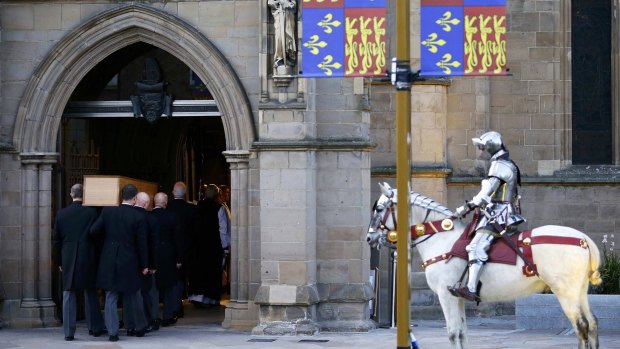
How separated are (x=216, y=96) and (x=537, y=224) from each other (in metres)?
5.80

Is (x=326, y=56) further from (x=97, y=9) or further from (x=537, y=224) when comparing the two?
(x=537, y=224)

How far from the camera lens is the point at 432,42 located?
12812mm

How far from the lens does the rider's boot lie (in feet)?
49.0

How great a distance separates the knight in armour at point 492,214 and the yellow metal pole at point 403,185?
10.7 feet

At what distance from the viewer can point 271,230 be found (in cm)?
1886

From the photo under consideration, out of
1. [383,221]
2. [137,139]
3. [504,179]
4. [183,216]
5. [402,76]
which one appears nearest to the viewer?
[402,76]

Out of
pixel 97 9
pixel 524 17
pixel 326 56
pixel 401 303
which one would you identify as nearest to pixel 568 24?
pixel 524 17

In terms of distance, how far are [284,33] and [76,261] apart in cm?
408

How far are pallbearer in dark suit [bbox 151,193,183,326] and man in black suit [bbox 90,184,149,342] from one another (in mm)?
1491

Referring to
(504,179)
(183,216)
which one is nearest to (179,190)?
(183,216)

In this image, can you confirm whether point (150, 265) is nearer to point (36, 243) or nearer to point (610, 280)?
point (36, 243)

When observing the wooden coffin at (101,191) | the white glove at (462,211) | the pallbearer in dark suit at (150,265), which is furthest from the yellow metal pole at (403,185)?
the wooden coffin at (101,191)

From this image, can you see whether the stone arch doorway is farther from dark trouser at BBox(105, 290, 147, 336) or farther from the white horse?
the white horse

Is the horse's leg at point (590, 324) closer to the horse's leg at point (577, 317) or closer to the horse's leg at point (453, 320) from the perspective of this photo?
the horse's leg at point (577, 317)
